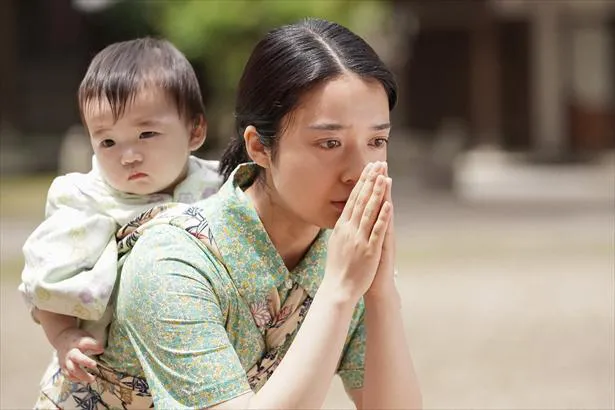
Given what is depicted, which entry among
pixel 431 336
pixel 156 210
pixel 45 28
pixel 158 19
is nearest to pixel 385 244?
pixel 156 210

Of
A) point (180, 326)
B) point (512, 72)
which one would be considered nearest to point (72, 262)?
point (180, 326)

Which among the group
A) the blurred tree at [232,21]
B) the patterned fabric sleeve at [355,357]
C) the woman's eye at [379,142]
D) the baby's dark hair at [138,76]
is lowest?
the blurred tree at [232,21]

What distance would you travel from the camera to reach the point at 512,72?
76.8 ft

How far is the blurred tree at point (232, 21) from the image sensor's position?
16.4 meters

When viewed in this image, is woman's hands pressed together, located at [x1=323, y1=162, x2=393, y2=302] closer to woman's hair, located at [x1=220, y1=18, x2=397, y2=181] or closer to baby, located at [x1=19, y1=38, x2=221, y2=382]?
woman's hair, located at [x1=220, y1=18, x2=397, y2=181]

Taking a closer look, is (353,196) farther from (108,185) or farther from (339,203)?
(108,185)

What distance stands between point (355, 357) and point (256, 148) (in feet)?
1.88

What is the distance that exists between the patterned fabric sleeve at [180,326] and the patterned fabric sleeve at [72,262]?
145mm

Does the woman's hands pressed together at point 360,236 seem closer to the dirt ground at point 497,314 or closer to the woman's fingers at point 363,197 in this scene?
the woman's fingers at point 363,197

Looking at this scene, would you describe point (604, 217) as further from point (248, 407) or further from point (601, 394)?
point (248, 407)

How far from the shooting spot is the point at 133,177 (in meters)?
2.46

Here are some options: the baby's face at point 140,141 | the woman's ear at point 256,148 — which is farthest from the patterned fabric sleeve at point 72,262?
the woman's ear at point 256,148

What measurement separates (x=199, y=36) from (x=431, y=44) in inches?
311

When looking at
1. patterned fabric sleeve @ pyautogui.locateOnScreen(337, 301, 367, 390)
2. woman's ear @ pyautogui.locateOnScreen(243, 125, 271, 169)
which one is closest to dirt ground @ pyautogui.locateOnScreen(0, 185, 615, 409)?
patterned fabric sleeve @ pyautogui.locateOnScreen(337, 301, 367, 390)
